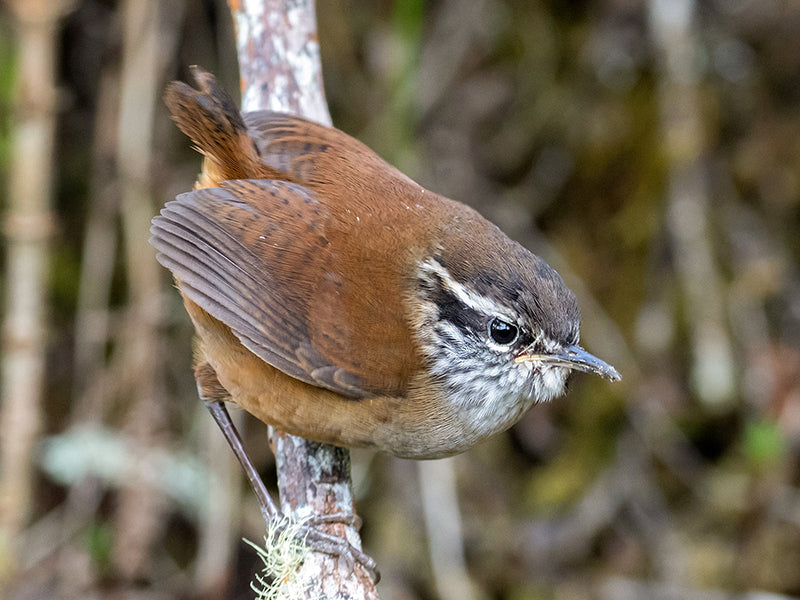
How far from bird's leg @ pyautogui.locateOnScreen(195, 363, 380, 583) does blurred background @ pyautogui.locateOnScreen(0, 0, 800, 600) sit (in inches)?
43.8

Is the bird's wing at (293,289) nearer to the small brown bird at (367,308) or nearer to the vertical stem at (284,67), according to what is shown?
the small brown bird at (367,308)

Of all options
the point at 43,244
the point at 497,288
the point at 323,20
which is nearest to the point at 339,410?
the point at 497,288

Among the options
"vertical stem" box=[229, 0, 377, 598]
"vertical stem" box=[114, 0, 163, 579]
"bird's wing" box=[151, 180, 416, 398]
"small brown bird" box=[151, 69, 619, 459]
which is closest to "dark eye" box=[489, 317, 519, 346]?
"small brown bird" box=[151, 69, 619, 459]

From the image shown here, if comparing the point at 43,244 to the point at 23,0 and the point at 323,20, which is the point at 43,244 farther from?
the point at 323,20

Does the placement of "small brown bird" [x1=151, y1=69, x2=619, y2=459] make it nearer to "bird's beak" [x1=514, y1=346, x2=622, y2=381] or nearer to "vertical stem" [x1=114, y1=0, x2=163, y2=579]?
"bird's beak" [x1=514, y1=346, x2=622, y2=381]

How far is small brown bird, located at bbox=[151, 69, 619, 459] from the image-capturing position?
8.73 ft

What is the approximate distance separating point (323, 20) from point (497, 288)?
308 cm

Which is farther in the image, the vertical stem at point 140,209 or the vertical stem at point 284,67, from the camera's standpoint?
the vertical stem at point 140,209

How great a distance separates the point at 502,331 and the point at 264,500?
115 cm

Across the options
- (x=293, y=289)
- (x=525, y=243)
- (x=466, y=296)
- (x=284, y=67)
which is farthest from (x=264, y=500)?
(x=525, y=243)

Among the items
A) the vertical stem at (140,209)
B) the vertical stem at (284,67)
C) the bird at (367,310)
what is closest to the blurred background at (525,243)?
the vertical stem at (140,209)

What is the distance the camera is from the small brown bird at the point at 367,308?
266 centimetres

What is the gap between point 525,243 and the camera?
5.09 metres

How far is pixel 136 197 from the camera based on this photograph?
455cm
